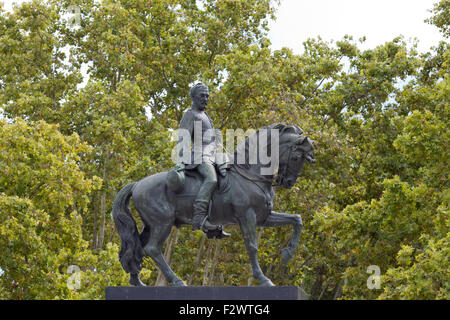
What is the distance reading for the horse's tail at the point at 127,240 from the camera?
11.8 m

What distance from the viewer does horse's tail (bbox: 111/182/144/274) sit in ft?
38.7

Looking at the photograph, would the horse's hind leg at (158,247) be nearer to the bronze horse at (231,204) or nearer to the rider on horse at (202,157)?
the bronze horse at (231,204)

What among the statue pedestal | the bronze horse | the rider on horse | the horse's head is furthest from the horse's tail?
the horse's head

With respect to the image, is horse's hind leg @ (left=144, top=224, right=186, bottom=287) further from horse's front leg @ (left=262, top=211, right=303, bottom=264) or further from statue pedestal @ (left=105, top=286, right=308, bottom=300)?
horse's front leg @ (left=262, top=211, right=303, bottom=264)

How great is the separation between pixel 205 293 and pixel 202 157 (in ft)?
6.68

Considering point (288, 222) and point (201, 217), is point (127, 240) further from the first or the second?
point (288, 222)

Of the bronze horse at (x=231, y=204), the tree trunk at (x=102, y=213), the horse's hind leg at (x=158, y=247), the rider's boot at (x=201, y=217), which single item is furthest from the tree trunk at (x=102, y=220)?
the rider's boot at (x=201, y=217)

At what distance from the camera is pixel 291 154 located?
38.0 feet

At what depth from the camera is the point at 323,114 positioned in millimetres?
26953

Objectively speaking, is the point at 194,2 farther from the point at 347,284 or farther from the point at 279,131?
the point at 279,131

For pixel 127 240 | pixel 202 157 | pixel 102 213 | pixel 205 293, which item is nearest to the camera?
pixel 205 293

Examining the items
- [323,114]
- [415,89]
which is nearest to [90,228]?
[323,114]

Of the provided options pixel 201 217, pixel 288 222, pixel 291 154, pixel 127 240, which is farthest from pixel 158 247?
pixel 291 154

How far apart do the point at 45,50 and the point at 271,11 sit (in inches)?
315
